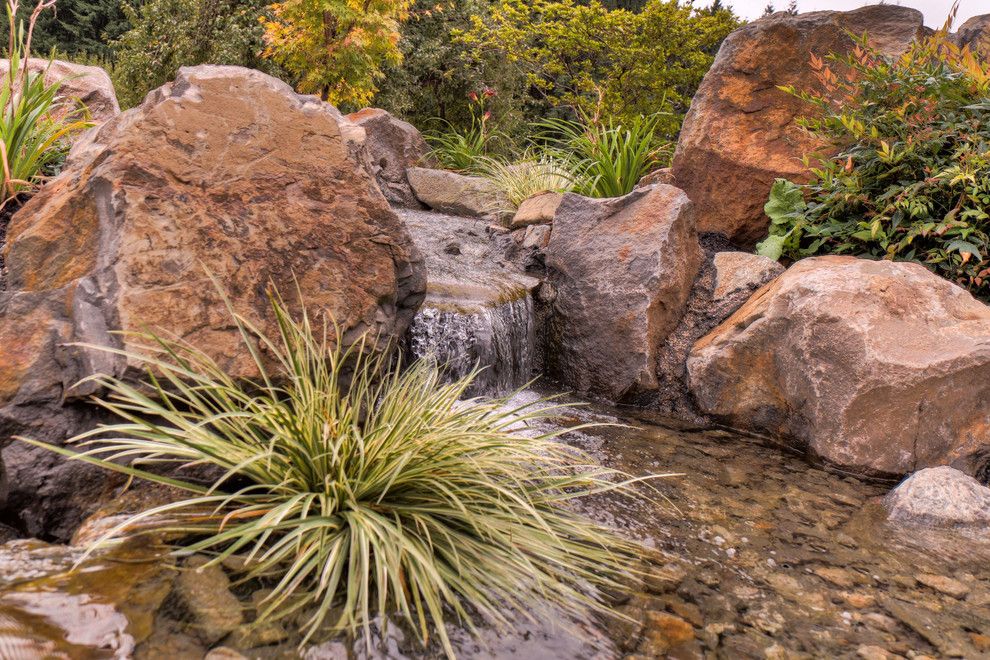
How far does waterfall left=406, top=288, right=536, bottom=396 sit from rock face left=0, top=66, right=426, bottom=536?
3.20ft

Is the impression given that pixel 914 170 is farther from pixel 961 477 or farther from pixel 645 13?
pixel 645 13

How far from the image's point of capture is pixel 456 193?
8609mm

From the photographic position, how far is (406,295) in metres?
4.02

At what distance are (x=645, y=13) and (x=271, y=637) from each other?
10.1 metres

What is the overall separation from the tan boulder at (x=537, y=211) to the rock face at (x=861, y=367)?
8.27 feet

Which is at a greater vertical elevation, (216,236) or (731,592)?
(216,236)

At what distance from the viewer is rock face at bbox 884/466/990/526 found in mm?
3510

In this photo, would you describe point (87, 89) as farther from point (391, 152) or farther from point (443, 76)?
point (443, 76)

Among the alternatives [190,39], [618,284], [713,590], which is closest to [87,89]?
[618,284]

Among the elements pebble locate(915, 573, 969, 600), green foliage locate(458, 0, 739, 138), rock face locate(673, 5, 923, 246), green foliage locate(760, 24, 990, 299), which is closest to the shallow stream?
pebble locate(915, 573, 969, 600)

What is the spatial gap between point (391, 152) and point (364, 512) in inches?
299

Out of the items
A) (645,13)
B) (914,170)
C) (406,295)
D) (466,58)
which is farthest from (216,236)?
(466,58)

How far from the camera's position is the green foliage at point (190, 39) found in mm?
10844

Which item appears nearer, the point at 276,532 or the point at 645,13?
the point at 276,532
